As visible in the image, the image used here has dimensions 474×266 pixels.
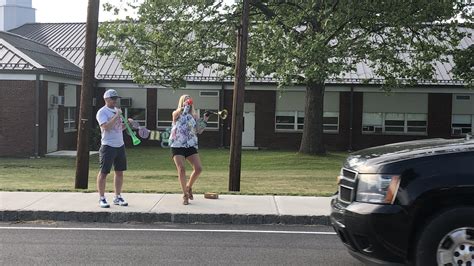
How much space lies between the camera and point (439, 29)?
19.3m

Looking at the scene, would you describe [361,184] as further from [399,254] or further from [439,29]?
[439,29]

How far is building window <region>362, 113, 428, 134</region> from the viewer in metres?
29.3

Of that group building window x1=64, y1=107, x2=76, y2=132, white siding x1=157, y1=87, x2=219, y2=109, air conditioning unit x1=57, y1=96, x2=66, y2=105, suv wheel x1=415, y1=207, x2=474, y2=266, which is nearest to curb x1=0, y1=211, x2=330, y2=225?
suv wheel x1=415, y1=207, x2=474, y2=266

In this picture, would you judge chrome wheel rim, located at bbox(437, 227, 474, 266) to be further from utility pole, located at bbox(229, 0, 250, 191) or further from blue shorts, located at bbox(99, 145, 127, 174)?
utility pole, located at bbox(229, 0, 250, 191)

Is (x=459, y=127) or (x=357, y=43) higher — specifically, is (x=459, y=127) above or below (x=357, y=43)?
below

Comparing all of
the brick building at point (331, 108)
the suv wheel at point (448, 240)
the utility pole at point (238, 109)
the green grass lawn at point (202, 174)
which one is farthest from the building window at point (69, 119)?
the suv wheel at point (448, 240)

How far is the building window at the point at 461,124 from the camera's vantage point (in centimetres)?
2906

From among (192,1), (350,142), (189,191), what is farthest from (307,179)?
(350,142)

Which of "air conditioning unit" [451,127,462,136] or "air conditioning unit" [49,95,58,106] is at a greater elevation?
"air conditioning unit" [49,95,58,106]

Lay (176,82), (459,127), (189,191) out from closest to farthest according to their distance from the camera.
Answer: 1. (189,191)
2. (176,82)
3. (459,127)

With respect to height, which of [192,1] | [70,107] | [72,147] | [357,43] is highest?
[192,1]

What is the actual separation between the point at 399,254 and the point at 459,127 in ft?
87.3

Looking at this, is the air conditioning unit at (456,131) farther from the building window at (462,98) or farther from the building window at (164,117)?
the building window at (164,117)

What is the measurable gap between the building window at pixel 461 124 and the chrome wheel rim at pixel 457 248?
26.3 m
